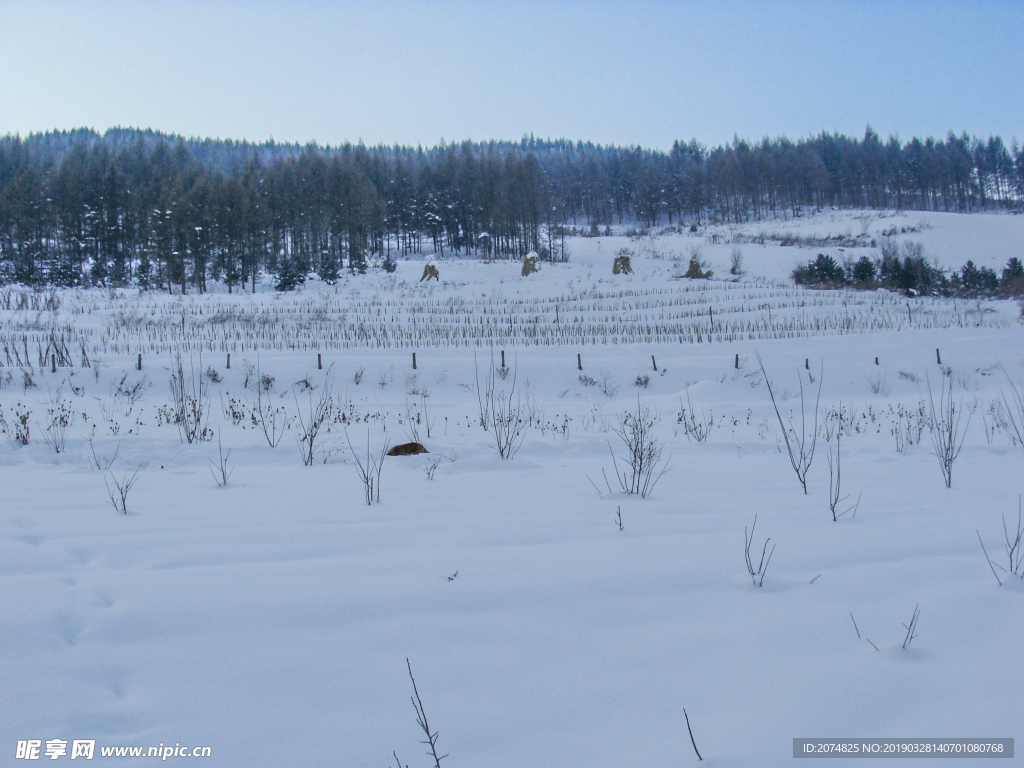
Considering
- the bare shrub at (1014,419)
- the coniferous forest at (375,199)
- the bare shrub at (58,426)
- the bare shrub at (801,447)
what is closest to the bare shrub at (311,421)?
the bare shrub at (58,426)

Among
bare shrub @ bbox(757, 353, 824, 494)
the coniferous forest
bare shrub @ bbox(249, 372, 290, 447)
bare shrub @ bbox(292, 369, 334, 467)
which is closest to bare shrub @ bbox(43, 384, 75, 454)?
bare shrub @ bbox(249, 372, 290, 447)

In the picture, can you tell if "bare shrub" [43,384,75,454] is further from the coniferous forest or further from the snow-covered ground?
the coniferous forest

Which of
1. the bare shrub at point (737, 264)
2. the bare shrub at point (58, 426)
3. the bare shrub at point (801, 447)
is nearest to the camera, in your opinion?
the bare shrub at point (801, 447)

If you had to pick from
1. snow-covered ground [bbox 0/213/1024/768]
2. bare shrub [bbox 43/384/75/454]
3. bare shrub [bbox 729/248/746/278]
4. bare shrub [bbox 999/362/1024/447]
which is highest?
bare shrub [bbox 729/248/746/278]

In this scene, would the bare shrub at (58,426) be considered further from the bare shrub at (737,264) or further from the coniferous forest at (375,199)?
the bare shrub at (737,264)

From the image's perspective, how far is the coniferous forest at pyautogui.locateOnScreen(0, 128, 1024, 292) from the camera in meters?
47.3

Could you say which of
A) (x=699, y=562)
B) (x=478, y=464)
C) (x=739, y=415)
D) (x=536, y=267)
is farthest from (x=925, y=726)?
(x=536, y=267)

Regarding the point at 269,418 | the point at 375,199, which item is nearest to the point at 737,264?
the point at 375,199

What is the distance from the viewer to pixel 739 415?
11023mm

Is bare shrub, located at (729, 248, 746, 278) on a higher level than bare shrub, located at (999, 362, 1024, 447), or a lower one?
higher

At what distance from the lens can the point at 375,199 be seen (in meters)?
56.6

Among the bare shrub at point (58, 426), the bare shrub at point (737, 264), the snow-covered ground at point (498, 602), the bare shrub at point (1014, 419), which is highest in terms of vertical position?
the bare shrub at point (737, 264)

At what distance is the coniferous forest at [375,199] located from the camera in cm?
4734

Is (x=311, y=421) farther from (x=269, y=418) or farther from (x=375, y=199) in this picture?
(x=375, y=199)
